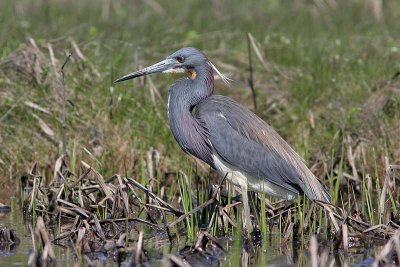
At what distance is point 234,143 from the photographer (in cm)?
761

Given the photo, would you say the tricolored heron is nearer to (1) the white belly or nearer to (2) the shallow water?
(1) the white belly

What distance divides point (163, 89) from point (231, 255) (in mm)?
4381

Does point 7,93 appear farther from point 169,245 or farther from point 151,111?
point 169,245

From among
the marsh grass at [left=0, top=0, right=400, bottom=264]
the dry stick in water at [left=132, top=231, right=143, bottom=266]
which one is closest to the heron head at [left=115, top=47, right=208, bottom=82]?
the marsh grass at [left=0, top=0, right=400, bottom=264]

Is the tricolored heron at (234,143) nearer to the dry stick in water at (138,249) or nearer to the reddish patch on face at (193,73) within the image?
the reddish patch on face at (193,73)

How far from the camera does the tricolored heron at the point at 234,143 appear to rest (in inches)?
299

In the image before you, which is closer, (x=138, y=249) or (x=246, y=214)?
(x=138, y=249)

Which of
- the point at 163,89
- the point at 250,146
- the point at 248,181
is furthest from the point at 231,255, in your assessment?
the point at 163,89

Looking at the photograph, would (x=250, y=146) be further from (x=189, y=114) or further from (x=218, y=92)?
(x=218, y=92)

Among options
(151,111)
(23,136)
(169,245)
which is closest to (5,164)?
(23,136)

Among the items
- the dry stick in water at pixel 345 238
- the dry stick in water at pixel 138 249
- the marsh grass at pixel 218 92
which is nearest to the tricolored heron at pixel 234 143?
the marsh grass at pixel 218 92

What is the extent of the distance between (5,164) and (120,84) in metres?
1.59

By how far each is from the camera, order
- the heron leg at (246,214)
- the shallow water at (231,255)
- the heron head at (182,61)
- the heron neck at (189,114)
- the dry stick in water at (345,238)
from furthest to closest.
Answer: the heron head at (182,61), the heron neck at (189,114), the heron leg at (246,214), the dry stick in water at (345,238), the shallow water at (231,255)

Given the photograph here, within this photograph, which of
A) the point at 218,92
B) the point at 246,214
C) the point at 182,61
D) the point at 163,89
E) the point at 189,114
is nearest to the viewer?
the point at 246,214
